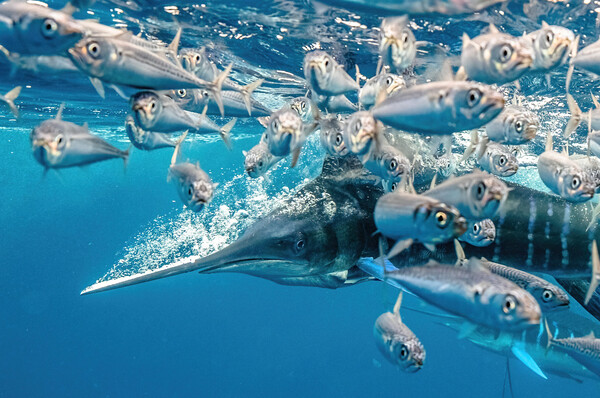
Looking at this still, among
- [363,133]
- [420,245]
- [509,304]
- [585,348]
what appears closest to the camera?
[509,304]

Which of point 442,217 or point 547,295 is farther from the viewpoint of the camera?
point 547,295

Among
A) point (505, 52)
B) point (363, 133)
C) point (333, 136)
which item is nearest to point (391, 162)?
point (333, 136)

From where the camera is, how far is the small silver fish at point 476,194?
7.67 ft

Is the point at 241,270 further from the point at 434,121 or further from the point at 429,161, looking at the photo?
the point at 429,161

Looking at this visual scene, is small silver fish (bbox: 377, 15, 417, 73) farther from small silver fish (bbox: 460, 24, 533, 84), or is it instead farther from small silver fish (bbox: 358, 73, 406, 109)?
small silver fish (bbox: 460, 24, 533, 84)

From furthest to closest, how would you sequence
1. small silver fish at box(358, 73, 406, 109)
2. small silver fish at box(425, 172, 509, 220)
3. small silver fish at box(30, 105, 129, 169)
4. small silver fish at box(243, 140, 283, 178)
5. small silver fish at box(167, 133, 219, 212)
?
1. small silver fish at box(358, 73, 406, 109)
2. small silver fish at box(243, 140, 283, 178)
3. small silver fish at box(167, 133, 219, 212)
4. small silver fish at box(30, 105, 129, 169)
5. small silver fish at box(425, 172, 509, 220)

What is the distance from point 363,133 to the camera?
8.99 feet

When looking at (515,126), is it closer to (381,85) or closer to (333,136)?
(381,85)

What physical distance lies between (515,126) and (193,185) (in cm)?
233

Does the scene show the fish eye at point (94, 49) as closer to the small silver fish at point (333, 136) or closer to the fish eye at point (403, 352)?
the small silver fish at point (333, 136)

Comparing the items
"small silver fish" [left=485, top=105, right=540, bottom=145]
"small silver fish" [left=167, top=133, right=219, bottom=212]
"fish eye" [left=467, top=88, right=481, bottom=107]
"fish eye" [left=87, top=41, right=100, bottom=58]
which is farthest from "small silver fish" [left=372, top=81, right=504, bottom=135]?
"fish eye" [left=87, top=41, right=100, bottom=58]

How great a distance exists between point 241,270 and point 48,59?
97.5 inches

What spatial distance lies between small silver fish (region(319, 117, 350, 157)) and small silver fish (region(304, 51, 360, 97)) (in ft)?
0.86

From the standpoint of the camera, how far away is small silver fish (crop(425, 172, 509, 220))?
2338 millimetres
